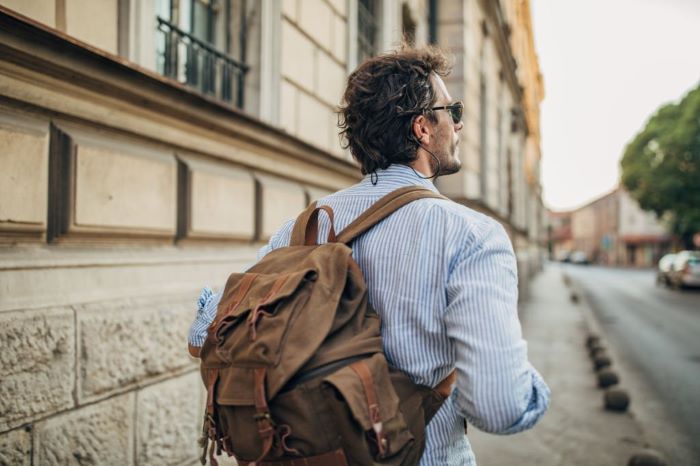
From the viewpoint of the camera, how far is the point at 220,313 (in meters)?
1.41

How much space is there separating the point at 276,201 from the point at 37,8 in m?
2.31

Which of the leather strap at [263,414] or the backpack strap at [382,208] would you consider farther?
the backpack strap at [382,208]

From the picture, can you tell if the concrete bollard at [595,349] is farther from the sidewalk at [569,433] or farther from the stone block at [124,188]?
the stone block at [124,188]

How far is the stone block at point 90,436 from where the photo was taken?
2.50m

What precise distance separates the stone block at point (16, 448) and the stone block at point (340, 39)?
4.79m

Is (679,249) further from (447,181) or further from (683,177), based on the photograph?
(447,181)

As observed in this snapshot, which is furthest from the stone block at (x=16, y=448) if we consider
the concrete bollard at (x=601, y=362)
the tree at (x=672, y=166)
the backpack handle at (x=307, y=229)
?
the tree at (x=672, y=166)

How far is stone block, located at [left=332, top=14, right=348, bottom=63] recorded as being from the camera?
20.2 feet

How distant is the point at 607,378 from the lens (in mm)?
6707

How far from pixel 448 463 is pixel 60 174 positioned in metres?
2.13

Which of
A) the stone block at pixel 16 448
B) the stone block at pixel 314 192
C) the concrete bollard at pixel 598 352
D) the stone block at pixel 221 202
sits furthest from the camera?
the concrete bollard at pixel 598 352

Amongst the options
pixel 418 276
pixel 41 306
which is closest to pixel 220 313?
pixel 418 276

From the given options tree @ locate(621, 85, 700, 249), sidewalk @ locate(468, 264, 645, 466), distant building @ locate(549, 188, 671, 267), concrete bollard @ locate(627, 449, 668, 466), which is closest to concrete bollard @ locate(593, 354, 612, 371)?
sidewalk @ locate(468, 264, 645, 466)

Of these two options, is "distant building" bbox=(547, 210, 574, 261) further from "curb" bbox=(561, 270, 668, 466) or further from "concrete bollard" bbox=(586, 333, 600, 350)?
"curb" bbox=(561, 270, 668, 466)
